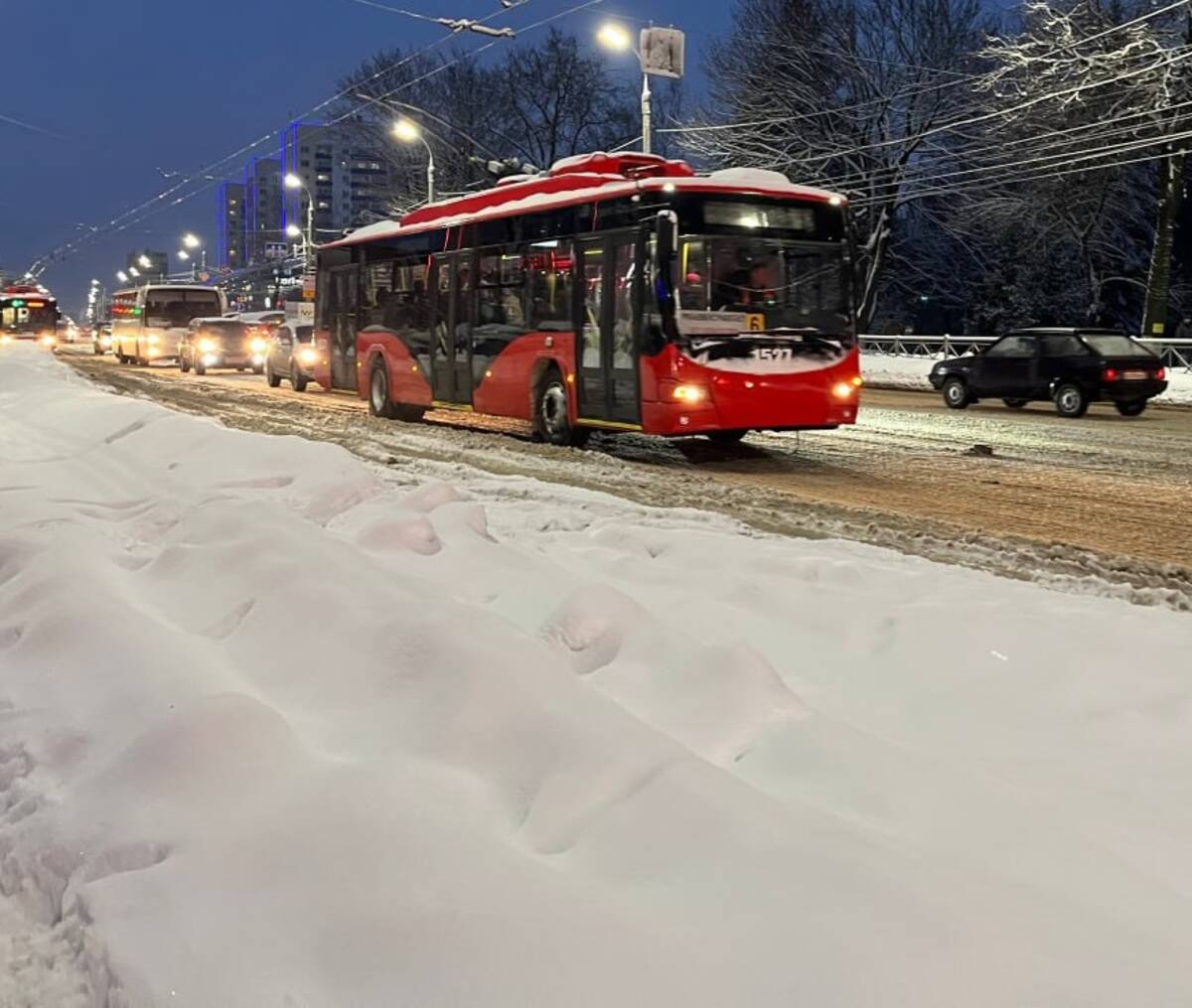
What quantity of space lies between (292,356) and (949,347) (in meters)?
20.6

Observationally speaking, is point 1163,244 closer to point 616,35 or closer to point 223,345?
point 616,35

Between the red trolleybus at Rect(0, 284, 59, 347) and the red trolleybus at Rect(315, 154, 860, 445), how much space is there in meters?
54.3

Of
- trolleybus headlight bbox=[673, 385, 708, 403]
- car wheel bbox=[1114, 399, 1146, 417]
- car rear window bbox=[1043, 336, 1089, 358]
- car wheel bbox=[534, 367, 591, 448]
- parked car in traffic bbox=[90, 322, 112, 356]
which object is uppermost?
parked car in traffic bbox=[90, 322, 112, 356]

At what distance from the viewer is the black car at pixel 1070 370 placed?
2095 cm

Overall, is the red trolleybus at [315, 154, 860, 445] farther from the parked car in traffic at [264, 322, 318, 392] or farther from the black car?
the parked car in traffic at [264, 322, 318, 392]

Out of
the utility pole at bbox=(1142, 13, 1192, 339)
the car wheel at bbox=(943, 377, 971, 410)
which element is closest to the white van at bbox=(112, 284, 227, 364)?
the car wheel at bbox=(943, 377, 971, 410)

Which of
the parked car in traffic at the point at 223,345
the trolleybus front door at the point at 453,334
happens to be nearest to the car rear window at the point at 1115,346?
the trolleybus front door at the point at 453,334

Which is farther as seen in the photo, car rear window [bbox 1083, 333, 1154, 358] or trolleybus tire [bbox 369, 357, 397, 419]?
car rear window [bbox 1083, 333, 1154, 358]

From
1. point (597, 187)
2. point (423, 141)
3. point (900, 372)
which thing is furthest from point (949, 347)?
point (597, 187)

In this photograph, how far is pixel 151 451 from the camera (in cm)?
1088

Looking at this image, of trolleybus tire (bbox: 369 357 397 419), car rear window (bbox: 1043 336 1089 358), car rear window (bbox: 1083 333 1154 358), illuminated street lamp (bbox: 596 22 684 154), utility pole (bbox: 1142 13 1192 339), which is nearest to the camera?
trolleybus tire (bbox: 369 357 397 419)

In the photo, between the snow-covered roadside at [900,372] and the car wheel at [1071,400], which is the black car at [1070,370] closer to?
the car wheel at [1071,400]

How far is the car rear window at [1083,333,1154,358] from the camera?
2106 cm

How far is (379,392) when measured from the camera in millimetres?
20266
